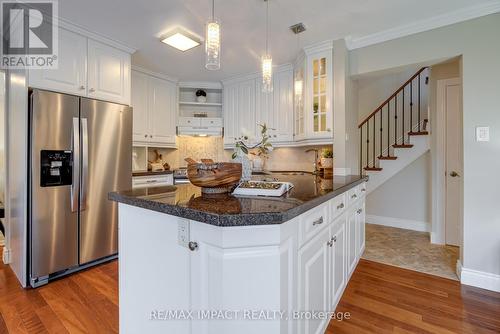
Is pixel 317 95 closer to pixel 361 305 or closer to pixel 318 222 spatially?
pixel 318 222

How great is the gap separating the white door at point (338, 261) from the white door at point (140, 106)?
3.06 metres

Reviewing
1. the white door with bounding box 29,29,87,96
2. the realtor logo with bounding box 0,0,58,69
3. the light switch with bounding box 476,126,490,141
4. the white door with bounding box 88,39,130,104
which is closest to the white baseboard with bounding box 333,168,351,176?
the light switch with bounding box 476,126,490,141

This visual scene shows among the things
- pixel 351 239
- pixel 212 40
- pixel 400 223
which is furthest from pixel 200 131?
pixel 400 223

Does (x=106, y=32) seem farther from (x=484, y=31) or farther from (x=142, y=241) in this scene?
(x=484, y=31)

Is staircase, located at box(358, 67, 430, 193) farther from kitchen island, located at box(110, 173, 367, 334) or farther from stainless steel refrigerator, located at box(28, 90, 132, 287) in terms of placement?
stainless steel refrigerator, located at box(28, 90, 132, 287)

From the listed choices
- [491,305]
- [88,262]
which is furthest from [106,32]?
[491,305]

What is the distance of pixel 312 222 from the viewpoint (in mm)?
1238

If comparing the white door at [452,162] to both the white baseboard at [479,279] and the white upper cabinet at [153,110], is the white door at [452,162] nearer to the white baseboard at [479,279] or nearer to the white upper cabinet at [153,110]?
the white baseboard at [479,279]

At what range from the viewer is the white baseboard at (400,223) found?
3.86 metres

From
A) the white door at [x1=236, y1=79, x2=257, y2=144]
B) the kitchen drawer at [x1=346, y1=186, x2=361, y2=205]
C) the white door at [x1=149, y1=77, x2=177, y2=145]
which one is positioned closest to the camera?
the kitchen drawer at [x1=346, y1=186, x2=361, y2=205]

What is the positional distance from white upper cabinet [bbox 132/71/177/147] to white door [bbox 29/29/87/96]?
1.03 meters

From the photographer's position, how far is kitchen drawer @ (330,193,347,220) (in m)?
1.57

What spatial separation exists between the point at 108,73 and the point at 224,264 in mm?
2787

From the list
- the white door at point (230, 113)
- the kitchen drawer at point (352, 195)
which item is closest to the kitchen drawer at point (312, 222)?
the kitchen drawer at point (352, 195)
